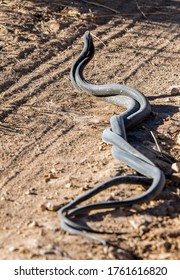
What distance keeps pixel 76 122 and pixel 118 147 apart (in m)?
0.94

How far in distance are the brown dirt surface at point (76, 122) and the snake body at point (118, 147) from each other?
0.07 meters

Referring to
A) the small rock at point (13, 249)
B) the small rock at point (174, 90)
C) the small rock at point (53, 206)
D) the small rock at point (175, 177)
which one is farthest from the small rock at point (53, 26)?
the small rock at point (13, 249)

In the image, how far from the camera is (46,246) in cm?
526

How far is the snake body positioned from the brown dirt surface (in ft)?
0.23

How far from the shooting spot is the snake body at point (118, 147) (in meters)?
5.64

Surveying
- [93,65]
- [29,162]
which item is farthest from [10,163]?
[93,65]

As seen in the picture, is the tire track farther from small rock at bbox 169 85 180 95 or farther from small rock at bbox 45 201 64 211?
small rock at bbox 45 201 64 211

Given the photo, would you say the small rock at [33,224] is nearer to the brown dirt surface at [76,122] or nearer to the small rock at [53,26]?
the brown dirt surface at [76,122]

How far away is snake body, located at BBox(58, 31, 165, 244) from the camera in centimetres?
564

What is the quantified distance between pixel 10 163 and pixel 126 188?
1.13 m

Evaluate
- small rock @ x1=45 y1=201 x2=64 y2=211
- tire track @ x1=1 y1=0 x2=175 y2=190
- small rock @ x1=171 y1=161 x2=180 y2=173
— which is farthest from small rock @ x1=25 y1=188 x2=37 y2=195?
small rock @ x1=171 y1=161 x2=180 y2=173
